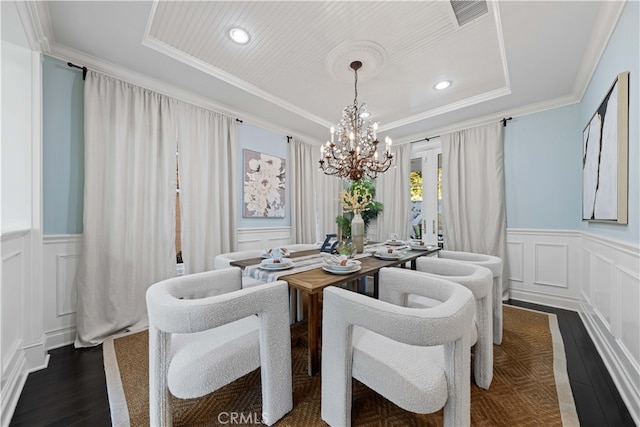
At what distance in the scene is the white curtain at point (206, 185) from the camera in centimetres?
281

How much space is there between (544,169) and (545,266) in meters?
1.27

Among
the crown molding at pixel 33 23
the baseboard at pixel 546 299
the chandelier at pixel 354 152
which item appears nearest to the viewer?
the crown molding at pixel 33 23

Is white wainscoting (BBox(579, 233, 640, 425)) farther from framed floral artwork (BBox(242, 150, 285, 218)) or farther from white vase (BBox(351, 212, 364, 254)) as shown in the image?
framed floral artwork (BBox(242, 150, 285, 218))

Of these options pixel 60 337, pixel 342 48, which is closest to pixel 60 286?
pixel 60 337

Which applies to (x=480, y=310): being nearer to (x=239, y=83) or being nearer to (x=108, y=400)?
(x=108, y=400)

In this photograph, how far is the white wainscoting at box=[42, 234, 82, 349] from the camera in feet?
6.66

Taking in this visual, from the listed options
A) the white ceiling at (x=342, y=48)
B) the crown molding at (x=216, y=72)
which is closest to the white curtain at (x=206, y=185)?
the white ceiling at (x=342, y=48)

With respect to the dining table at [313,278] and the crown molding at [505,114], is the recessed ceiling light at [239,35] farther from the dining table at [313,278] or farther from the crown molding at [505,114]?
the crown molding at [505,114]

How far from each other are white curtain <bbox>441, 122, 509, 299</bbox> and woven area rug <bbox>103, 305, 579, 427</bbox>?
5.57ft

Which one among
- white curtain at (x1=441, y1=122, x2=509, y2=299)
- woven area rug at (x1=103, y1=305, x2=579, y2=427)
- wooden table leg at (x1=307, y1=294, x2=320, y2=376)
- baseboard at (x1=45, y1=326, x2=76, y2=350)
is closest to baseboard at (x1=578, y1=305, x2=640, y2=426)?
woven area rug at (x1=103, y1=305, x2=579, y2=427)

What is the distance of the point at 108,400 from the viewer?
146 cm

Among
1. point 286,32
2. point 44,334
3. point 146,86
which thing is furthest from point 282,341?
point 146,86

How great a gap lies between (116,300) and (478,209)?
15.0 ft

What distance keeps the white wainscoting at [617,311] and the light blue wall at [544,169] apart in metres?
0.73
